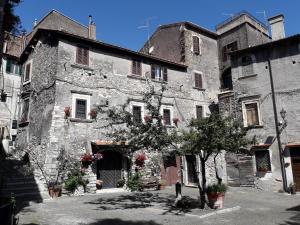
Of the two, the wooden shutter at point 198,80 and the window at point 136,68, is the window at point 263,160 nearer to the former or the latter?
the wooden shutter at point 198,80

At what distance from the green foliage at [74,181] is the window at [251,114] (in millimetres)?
10949

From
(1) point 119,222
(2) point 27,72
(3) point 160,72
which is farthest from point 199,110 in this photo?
(1) point 119,222

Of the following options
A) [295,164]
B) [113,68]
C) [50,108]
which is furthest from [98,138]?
[295,164]

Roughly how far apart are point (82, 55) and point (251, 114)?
11.5m

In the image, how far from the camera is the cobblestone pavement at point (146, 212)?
8.96 m

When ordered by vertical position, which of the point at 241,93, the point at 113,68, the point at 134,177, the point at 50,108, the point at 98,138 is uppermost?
the point at 113,68

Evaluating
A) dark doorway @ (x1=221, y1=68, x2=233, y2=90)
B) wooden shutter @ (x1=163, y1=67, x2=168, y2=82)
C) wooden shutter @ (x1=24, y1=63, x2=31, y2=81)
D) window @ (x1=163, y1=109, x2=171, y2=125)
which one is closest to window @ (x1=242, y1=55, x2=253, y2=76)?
dark doorway @ (x1=221, y1=68, x2=233, y2=90)

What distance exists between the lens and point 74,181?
14.3 m

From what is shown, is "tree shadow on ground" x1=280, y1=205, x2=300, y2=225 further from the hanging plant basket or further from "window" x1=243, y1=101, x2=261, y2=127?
the hanging plant basket

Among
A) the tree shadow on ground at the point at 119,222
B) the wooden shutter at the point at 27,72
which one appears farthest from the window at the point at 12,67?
the tree shadow on ground at the point at 119,222

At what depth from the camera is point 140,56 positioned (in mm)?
19094

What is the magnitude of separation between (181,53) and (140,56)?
460cm

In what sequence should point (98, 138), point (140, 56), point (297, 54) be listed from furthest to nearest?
point (140, 56), point (297, 54), point (98, 138)

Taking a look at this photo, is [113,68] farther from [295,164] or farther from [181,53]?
[295,164]
